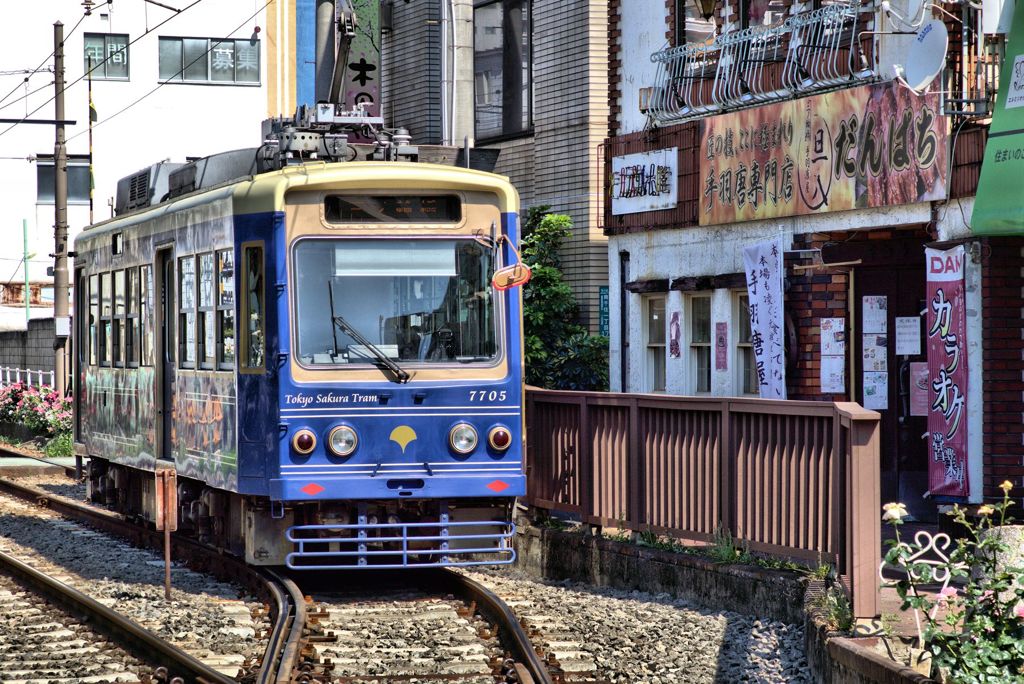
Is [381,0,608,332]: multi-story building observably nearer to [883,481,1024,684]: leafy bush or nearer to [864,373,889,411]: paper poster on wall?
[864,373,889,411]: paper poster on wall

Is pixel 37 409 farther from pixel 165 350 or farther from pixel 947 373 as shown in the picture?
pixel 947 373

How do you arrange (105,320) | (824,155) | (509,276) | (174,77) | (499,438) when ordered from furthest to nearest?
(174,77) < (105,320) < (824,155) < (499,438) < (509,276)

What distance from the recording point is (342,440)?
12.6 metres

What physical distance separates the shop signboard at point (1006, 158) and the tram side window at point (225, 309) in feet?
18.3

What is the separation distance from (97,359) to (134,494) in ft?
4.67

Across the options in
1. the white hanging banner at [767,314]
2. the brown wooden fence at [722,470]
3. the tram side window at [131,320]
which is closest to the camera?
the brown wooden fence at [722,470]

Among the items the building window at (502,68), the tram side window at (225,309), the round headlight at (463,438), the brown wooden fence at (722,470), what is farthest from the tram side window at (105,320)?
the building window at (502,68)

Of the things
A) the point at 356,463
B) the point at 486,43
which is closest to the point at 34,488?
the point at 486,43

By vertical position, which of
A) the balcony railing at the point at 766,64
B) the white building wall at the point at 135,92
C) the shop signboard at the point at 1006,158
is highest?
the white building wall at the point at 135,92

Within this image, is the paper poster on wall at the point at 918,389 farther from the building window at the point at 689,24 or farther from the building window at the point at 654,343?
the building window at the point at 689,24

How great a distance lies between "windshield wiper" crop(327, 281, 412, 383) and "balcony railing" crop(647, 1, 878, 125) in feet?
17.3

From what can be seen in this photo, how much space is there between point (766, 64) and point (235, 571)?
7322 mm

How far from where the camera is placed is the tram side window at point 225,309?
43.2 feet

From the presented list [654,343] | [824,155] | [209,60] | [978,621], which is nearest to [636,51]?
[654,343]
